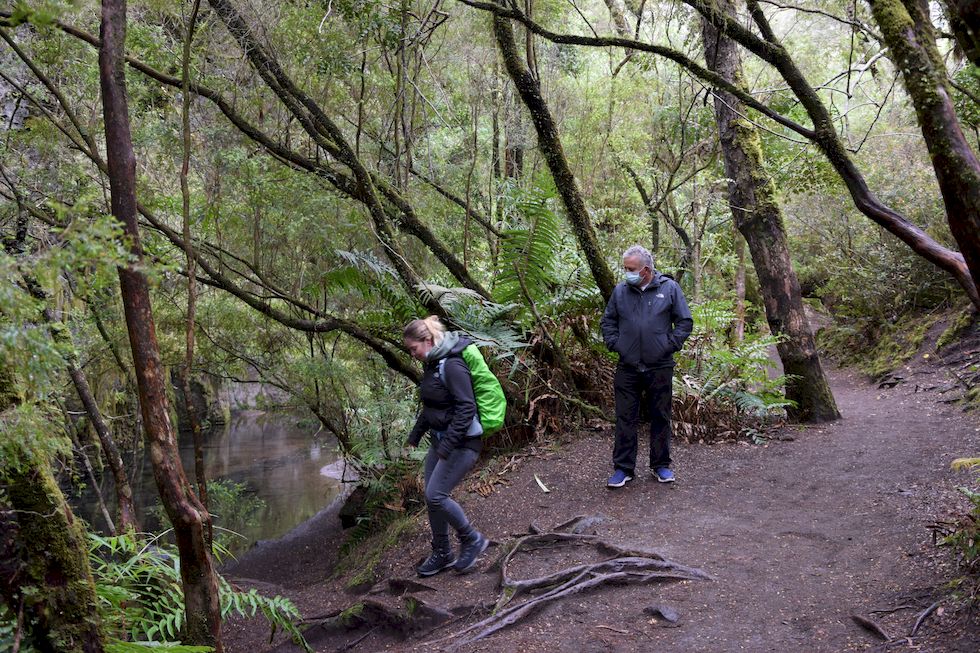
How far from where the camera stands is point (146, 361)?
347 cm

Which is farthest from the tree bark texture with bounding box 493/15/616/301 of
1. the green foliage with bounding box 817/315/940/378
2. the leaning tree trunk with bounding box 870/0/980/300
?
the green foliage with bounding box 817/315/940/378

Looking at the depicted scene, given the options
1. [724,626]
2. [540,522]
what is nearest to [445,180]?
[540,522]

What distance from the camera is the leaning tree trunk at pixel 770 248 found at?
8906mm

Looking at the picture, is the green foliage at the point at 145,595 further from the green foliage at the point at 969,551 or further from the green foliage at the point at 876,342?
the green foliage at the point at 876,342

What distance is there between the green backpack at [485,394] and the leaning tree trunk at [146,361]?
7.44 feet

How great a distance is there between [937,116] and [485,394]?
3.39m

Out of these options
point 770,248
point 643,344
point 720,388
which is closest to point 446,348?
point 643,344

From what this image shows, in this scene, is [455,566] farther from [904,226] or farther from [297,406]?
[297,406]

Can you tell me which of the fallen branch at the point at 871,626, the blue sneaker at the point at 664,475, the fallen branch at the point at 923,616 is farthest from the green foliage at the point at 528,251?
the fallen branch at the point at 923,616

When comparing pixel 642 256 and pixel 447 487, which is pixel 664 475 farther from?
pixel 447 487

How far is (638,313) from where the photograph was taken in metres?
6.67

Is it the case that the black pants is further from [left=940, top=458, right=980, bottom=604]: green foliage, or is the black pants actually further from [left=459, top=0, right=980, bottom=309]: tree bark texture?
[left=940, top=458, right=980, bottom=604]: green foliage

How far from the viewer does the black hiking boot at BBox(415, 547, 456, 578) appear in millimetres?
5797

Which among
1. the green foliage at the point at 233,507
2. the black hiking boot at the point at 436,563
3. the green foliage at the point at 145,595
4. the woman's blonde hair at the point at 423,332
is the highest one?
the woman's blonde hair at the point at 423,332
